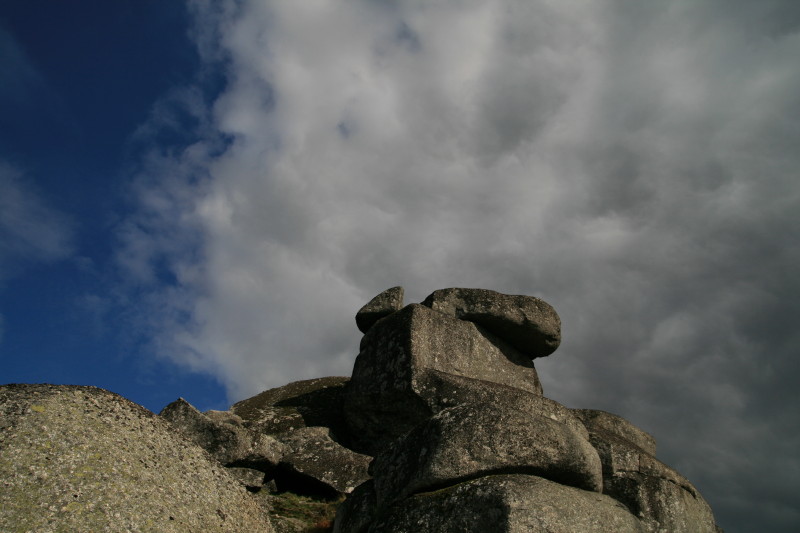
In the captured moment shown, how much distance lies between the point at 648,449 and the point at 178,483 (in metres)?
14.2

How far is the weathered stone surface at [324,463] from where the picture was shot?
14594 millimetres

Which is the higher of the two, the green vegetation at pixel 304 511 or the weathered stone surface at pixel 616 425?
the weathered stone surface at pixel 616 425

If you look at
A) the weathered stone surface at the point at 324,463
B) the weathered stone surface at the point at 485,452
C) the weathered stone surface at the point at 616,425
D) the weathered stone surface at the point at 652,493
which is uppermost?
the weathered stone surface at the point at 616,425

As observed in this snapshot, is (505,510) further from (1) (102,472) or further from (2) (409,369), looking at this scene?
(2) (409,369)

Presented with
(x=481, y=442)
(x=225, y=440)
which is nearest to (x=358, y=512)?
(x=481, y=442)

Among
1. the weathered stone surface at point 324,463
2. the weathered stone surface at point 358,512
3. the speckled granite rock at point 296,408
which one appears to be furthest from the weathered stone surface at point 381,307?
the weathered stone surface at point 358,512

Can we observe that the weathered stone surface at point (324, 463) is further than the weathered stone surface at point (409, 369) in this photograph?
No

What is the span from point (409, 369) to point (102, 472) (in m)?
9.05

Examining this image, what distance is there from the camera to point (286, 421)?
19625mm

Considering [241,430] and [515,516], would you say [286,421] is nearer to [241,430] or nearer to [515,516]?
[241,430]

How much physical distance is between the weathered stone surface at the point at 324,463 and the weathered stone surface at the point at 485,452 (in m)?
5.62

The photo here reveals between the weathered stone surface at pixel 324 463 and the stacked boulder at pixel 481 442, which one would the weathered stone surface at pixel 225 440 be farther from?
the stacked boulder at pixel 481 442

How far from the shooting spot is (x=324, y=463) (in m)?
15.1

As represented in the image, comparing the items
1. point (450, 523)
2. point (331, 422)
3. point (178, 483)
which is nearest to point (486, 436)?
point (450, 523)
